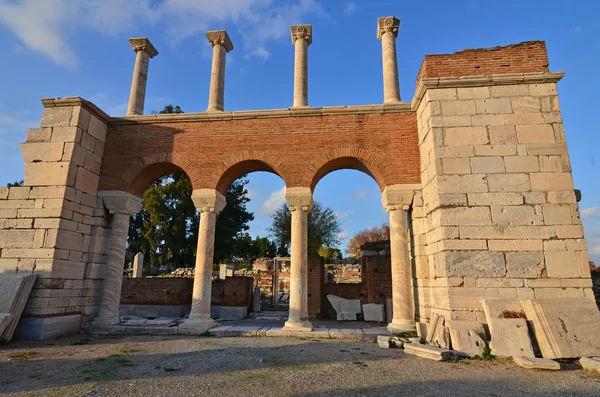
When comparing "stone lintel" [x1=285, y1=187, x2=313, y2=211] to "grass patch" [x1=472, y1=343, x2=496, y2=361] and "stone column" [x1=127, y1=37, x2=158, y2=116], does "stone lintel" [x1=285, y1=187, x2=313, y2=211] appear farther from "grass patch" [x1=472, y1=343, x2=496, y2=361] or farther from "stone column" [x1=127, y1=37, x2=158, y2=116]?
"stone column" [x1=127, y1=37, x2=158, y2=116]

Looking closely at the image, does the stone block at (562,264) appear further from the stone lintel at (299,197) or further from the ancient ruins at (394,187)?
the stone lintel at (299,197)

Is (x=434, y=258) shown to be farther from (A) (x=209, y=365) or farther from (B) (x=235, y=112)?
(B) (x=235, y=112)

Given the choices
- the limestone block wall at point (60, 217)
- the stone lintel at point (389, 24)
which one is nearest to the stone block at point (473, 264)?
the stone lintel at point (389, 24)

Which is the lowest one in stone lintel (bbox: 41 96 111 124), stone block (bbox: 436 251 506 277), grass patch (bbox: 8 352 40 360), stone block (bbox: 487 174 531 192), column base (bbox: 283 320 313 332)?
grass patch (bbox: 8 352 40 360)

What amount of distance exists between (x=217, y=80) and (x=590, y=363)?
10716 millimetres

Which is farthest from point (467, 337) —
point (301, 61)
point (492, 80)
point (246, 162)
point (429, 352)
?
point (301, 61)

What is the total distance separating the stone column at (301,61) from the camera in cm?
1010

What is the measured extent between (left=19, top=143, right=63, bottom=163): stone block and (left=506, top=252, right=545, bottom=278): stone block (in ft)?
35.5

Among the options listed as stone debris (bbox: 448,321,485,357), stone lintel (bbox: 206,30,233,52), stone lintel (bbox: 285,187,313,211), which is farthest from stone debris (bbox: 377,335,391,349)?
stone lintel (bbox: 206,30,233,52)

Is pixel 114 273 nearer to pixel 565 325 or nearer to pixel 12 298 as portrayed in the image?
pixel 12 298

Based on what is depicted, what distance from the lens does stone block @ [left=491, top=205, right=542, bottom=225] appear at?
22.5 feet

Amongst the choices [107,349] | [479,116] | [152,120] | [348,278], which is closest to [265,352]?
[107,349]

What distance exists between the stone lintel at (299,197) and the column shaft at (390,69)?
11.6 ft

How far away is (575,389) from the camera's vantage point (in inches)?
167
